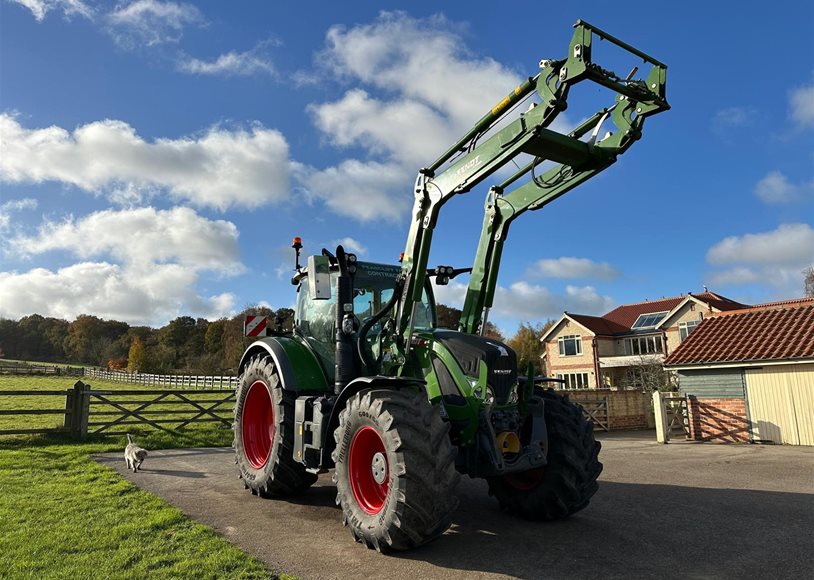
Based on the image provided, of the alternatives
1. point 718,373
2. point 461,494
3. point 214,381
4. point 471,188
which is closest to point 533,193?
point 471,188

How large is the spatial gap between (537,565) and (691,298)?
1477 inches

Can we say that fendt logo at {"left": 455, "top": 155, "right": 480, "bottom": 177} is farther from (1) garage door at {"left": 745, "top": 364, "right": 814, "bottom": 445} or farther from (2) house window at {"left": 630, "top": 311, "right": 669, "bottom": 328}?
(2) house window at {"left": 630, "top": 311, "right": 669, "bottom": 328}

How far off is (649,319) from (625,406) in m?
25.4

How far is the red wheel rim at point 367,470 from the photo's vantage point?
494 cm

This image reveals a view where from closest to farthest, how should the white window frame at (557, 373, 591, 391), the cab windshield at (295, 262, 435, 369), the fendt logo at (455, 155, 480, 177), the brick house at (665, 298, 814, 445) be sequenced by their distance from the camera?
the fendt logo at (455, 155, 480, 177), the cab windshield at (295, 262, 435, 369), the brick house at (665, 298, 814, 445), the white window frame at (557, 373, 591, 391)

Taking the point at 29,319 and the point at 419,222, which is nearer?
the point at 419,222

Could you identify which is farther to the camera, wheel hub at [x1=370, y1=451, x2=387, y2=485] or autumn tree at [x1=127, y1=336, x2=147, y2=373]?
autumn tree at [x1=127, y1=336, x2=147, y2=373]

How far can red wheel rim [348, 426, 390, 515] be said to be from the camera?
494 centimetres

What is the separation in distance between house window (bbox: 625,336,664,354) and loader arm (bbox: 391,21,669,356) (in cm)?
3710

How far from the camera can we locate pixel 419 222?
5.82 meters

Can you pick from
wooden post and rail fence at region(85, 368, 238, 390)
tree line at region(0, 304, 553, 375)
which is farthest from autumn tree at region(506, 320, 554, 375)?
wooden post and rail fence at region(85, 368, 238, 390)

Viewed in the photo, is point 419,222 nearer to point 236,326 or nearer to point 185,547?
point 185,547

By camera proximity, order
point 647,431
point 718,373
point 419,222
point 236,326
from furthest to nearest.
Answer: point 236,326 < point 647,431 < point 718,373 < point 419,222

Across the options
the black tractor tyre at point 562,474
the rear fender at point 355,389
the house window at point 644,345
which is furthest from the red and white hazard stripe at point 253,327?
the house window at point 644,345
